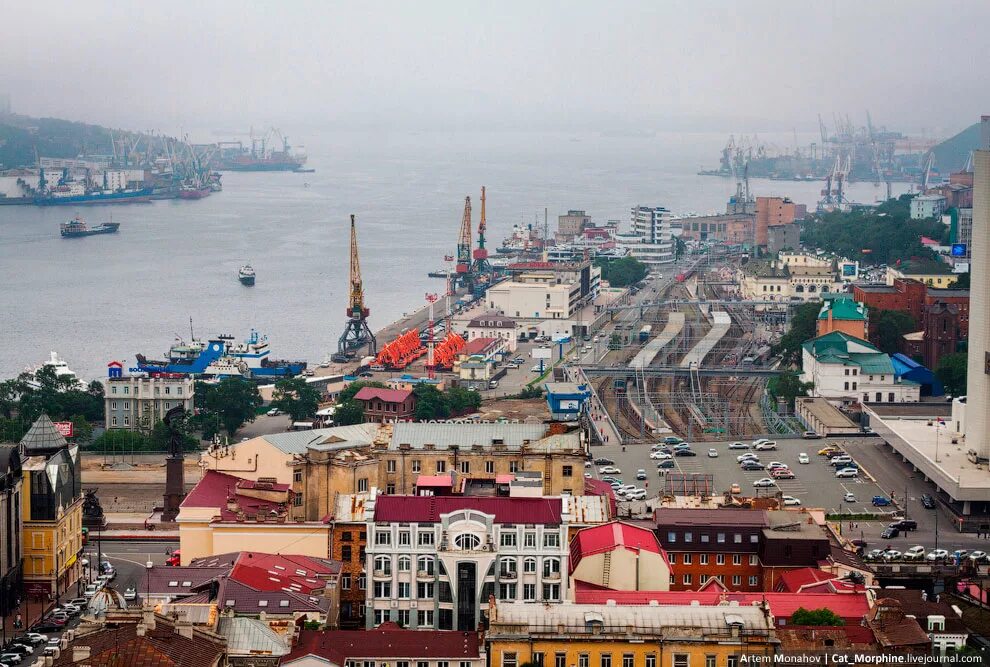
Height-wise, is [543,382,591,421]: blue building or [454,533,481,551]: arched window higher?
[454,533,481,551]: arched window

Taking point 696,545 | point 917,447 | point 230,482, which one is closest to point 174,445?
point 230,482

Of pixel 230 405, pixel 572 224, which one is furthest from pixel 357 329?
pixel 572 224

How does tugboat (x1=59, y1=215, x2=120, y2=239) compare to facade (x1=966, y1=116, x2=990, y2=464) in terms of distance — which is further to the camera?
tugboat (x1=59, y1=215, x2=120, y2=239)

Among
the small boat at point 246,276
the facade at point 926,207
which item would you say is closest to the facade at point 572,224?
the facade at point 926,207

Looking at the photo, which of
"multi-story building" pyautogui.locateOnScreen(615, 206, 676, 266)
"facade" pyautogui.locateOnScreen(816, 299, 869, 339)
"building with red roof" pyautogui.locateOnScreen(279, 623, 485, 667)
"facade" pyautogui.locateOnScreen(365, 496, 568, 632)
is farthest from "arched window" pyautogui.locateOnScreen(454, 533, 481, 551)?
"multi-story building" pyautogui.locateOnScreen(615, 206, 676, 266)

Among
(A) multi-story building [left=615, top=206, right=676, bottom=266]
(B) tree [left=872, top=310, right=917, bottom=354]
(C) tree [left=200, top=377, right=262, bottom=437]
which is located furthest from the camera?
(A) multi-story building [left=615, top=206, right=676, bottom=266]

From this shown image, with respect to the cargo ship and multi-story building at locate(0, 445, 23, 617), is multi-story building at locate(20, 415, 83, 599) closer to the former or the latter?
multi-story building at locate(0, 445, 23, 617)
